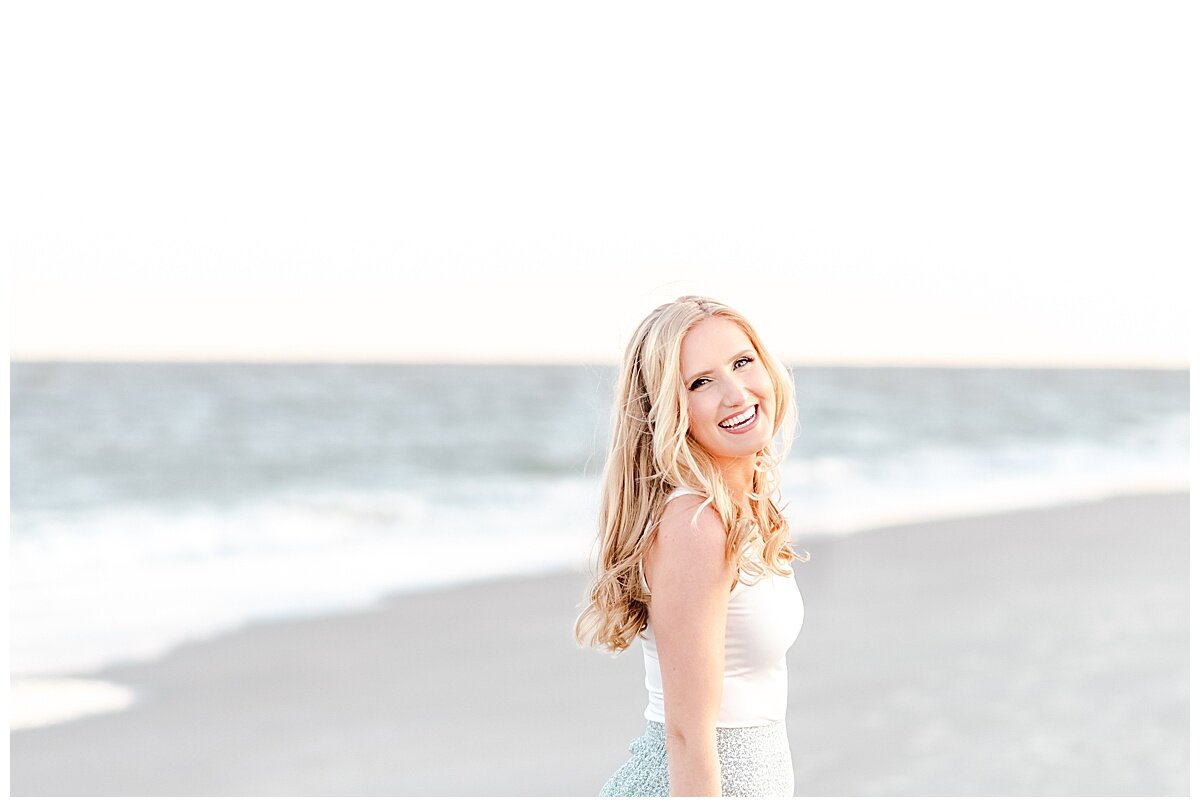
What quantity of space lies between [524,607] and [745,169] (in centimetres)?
597

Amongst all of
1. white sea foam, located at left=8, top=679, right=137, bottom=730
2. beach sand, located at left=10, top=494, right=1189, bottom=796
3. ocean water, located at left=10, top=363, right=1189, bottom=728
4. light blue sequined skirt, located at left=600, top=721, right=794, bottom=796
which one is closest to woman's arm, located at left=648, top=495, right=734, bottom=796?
light blue sequined skirt, located at left=600, top=721, right=794, bottom=796

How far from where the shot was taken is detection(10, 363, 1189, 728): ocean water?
8.29 metres

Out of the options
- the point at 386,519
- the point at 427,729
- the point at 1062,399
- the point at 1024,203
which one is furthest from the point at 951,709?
the point at 1062,399

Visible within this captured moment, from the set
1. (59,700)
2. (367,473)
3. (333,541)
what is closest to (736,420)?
(59,700)

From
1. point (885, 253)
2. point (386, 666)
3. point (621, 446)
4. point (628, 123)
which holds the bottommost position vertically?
point (621, 446)

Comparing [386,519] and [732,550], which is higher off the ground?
[386,519]

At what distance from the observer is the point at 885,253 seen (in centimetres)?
1491

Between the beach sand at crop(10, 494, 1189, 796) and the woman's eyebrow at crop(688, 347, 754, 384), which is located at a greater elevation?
the beach sand at crop(10, 494, 1189, 796)

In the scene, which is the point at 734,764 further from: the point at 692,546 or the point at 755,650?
the point at 692,546

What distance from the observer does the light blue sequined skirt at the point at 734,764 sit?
6.52 ft

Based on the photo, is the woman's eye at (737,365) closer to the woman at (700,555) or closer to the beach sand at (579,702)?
the woman at (700,555)

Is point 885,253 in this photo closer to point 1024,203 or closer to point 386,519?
point 1024,203

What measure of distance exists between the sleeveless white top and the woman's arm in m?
0.09

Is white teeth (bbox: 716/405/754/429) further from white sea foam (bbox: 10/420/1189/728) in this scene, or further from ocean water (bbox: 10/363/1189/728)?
white sea foam (bbox: 10/420/1189/728)
